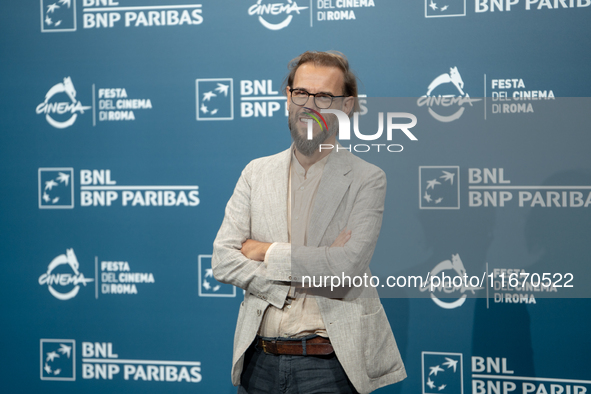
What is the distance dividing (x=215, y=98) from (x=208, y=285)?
3.62ft

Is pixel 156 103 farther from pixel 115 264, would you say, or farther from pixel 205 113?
pixel 115 264

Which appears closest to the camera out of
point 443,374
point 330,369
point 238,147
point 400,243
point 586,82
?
point 330,369

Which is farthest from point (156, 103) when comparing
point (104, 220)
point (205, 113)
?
point (104, 220)

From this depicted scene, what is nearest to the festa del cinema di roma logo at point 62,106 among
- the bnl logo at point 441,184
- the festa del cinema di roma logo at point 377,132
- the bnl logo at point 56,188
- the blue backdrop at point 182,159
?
the blue backdrop at point 182,159

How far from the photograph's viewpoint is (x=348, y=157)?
1940 mm

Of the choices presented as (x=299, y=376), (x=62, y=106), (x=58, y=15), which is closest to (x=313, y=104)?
(x=299, y=376)

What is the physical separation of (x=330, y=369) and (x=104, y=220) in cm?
193

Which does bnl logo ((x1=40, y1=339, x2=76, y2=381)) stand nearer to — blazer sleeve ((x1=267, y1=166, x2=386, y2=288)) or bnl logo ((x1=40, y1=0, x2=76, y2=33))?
bnl logo ((x1=40, y1=0, x2=76, y2=33))

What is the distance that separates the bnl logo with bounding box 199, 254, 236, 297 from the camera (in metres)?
3.08

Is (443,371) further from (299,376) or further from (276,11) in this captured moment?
(276,11)

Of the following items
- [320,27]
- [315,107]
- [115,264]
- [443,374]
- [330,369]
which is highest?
[320,27]

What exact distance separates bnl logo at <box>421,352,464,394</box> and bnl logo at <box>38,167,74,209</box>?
7.59ft

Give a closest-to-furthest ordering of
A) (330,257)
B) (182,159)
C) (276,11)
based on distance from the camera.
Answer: (330,257), (276,11), (182,159)

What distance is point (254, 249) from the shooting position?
193 centimetres
